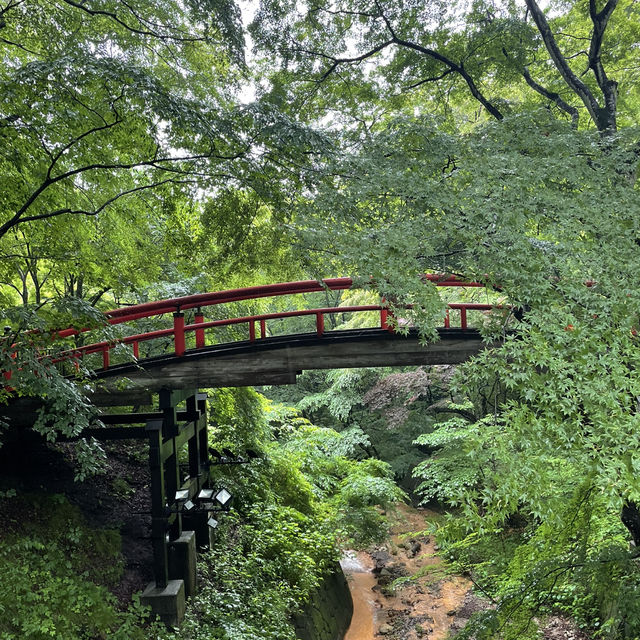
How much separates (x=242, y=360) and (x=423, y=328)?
2.44 metres

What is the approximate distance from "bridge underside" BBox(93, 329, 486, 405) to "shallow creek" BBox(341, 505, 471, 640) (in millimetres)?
3108

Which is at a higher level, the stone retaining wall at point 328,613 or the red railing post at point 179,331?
the red railing post at point 179,331

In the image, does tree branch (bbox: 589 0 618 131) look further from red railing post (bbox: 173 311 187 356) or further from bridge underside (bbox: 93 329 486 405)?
red railing post (bbox: 173 311 187 356)

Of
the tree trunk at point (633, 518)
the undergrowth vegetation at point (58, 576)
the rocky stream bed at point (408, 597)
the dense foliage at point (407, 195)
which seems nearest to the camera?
the dense foliage at point (407, 195)

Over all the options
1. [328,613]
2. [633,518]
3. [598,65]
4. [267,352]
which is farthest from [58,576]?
[598,65]

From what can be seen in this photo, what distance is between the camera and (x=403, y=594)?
9578 mm

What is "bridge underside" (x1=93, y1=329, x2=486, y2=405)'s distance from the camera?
5.30m

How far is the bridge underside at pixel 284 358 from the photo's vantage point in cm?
530

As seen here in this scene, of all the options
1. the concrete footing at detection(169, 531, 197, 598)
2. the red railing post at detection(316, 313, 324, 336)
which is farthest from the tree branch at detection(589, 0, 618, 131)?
the concrete footing at detection(169, 531, 197, 598)

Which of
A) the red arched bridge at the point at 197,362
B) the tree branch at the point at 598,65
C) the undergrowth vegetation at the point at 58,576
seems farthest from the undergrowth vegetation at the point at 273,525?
the tree branch at the point at 598,65

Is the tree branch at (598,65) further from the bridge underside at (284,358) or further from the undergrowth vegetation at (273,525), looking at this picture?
the undergrowth vegetation at (273,525)

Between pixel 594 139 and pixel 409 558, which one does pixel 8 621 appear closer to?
pixel 594 139

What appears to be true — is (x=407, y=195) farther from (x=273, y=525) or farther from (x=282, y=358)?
(x=273, y=525)

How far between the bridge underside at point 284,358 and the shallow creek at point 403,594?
3108 millimetres
